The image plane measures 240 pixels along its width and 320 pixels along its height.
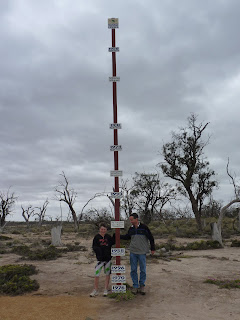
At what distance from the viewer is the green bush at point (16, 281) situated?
7.67 m

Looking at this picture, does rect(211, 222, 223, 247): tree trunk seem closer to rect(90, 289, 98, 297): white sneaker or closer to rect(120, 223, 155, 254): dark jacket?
rect(120, 223, 155, 254): dark jacket

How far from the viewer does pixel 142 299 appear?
675cm

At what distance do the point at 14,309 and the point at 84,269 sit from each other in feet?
14.4

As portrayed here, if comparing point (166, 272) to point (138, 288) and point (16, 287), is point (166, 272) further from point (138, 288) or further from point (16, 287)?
point (16, 287)

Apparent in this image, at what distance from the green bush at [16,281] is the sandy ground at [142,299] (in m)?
0.29

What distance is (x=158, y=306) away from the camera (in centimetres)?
625

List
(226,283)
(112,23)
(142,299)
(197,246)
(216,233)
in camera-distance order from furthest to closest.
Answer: (216,233), (197,246), (226,283), (112,23), (142,299)

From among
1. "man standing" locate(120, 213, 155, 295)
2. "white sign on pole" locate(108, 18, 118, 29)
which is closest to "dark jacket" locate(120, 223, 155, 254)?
"man standing" locate(120, 213, 155, 295)

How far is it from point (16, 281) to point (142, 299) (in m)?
3.76

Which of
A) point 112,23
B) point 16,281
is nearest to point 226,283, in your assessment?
point 16,281

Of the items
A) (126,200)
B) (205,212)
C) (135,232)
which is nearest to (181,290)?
(135,232)

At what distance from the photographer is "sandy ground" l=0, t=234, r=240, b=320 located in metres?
5.76

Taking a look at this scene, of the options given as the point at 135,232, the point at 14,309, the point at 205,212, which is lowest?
the point at 14,309

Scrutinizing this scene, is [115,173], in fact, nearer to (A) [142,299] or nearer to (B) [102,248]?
(B) [102,248]
